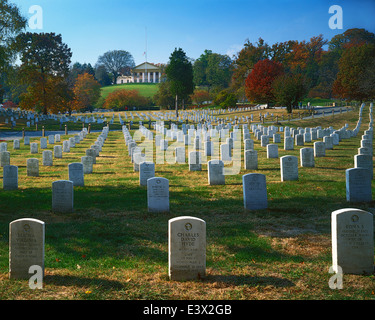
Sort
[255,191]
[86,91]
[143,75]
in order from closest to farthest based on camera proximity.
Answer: [255,191] → [86,91] → [143,75]

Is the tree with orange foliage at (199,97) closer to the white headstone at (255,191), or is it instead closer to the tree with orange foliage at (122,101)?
the tree with orange foliage at (122,101)

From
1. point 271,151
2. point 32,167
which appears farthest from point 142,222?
point 271,151

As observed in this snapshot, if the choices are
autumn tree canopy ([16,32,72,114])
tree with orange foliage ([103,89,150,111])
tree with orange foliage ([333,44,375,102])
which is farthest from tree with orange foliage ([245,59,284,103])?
tree with orange foliage ([103,89,150,111])

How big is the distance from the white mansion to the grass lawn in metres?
160

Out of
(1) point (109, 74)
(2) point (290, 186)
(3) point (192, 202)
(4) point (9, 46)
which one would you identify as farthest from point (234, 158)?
(1) point (109, 74)

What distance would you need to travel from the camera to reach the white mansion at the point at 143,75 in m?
170

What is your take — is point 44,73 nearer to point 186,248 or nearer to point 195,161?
point 195,161

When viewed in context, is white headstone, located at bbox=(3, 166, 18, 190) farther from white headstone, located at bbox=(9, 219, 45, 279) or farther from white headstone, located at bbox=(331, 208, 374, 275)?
white headstone, located at bbox=(331, 208, 374, 275)

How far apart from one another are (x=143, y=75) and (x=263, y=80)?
116421mm

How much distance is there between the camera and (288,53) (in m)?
77.2

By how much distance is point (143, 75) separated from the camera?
173 meters

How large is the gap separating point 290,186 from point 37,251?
8.83 meters
